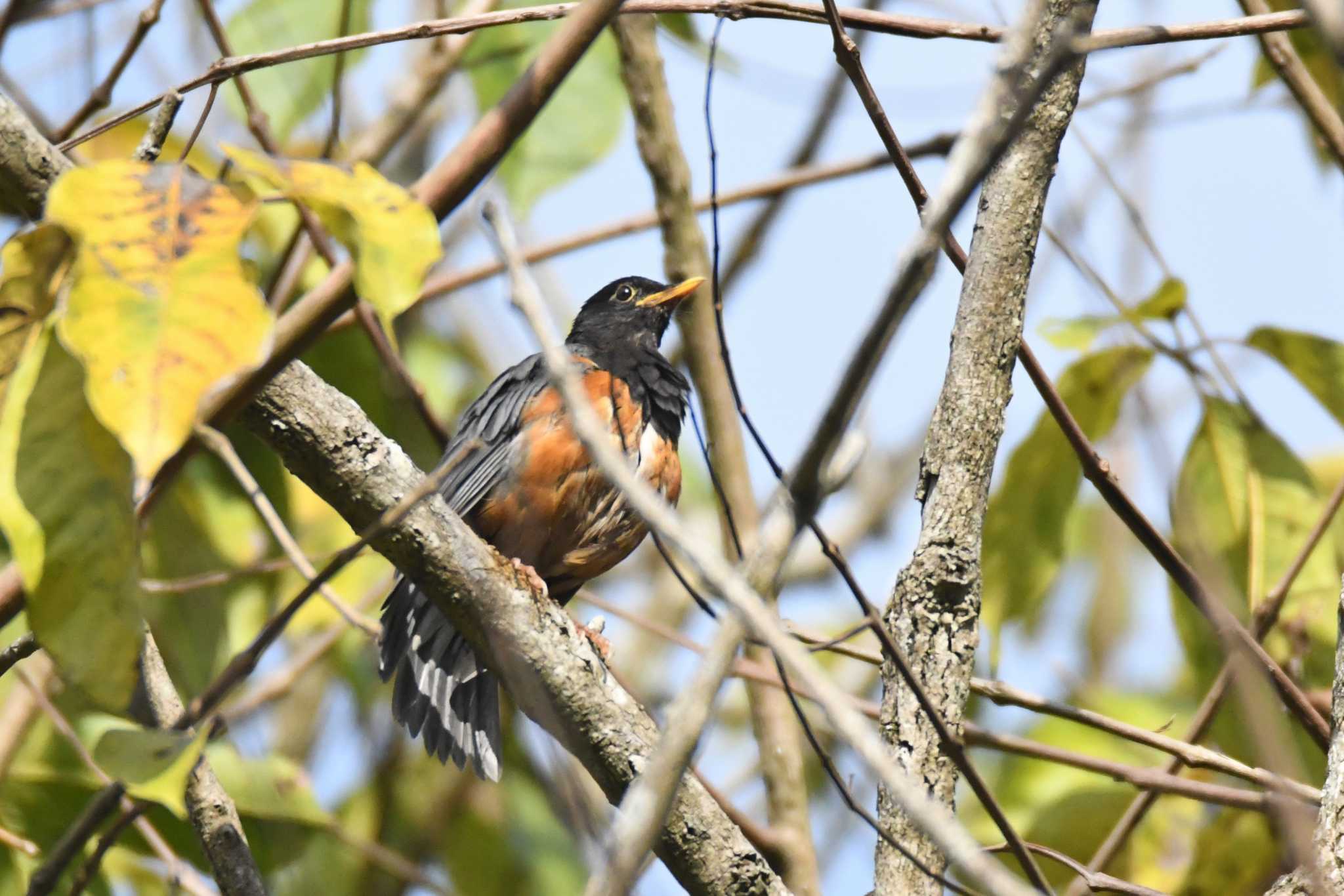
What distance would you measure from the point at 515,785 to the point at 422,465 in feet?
5.39

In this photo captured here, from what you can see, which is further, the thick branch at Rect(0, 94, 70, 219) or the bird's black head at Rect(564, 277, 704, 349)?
the bird's black head at Rect(564, 277, 704, 349)

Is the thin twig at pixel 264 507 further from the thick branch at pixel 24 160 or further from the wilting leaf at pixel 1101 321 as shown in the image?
the wilting leaf at pixel 1101 321

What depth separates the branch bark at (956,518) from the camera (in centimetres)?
233

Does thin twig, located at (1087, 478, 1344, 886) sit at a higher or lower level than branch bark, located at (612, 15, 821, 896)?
lower

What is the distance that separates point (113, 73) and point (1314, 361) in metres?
3.07

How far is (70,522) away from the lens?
1.70 meters

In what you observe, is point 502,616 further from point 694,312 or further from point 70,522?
point 694,312

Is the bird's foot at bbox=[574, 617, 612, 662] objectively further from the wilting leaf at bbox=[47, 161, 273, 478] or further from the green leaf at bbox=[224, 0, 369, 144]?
the wilting leaf at bbox=[47, 161, 273, 478]

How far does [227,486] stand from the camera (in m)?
4.32

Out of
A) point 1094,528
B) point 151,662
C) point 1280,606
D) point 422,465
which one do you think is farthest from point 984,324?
point 1094,528

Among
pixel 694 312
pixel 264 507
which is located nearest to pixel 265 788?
pixel 264 507

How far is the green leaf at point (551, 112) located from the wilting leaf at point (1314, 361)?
1.91 meters

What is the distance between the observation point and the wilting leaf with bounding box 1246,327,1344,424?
343 cm

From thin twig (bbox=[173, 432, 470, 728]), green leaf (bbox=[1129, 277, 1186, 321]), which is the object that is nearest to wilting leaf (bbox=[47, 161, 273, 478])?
Result: thin twig (bbox=[173, 432, 470, 728])
